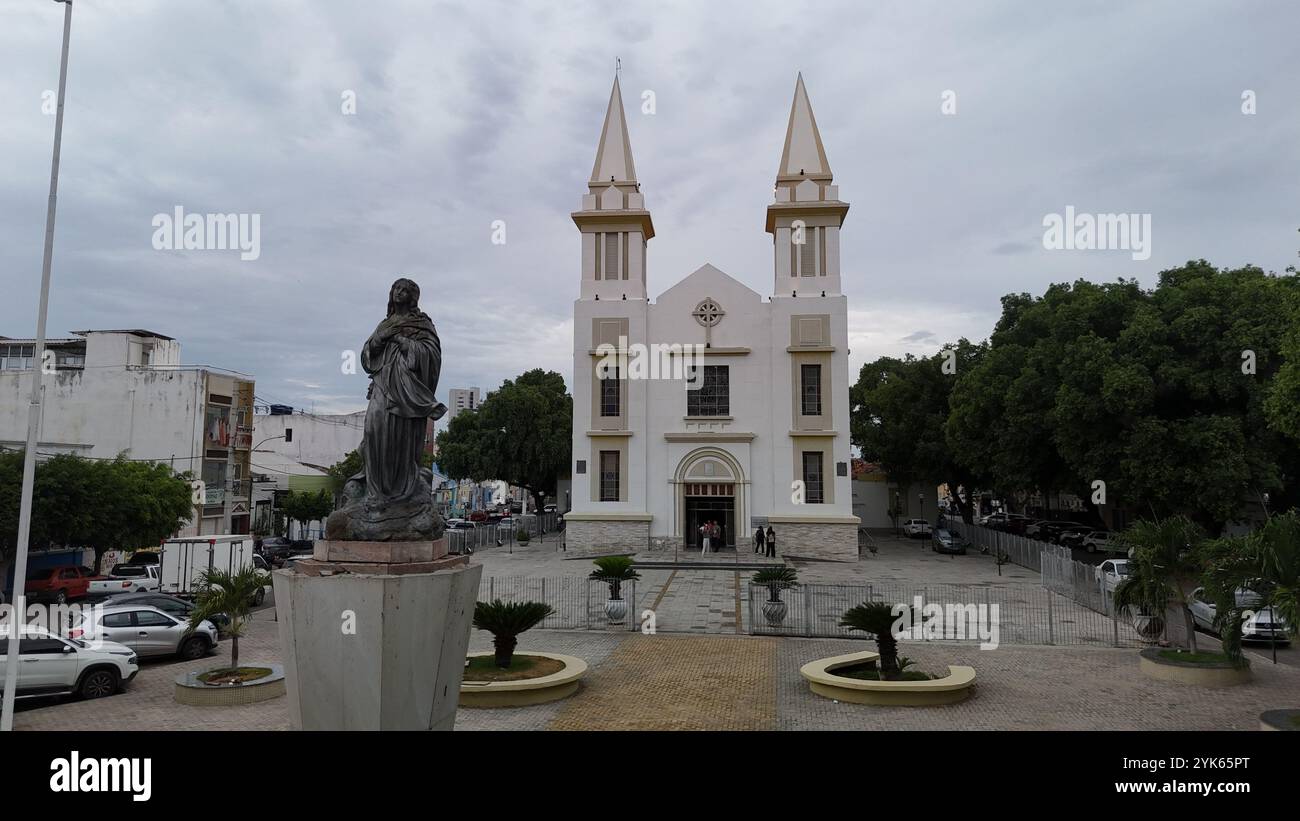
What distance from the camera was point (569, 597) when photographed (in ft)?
67.7

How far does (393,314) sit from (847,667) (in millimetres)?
9014

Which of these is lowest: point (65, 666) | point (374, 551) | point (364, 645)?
point (65, 666)

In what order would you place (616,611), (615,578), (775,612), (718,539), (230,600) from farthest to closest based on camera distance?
1. (718,539)
2. (615,578)
3. (616,611)
4. (775,612)
5. (230,600)

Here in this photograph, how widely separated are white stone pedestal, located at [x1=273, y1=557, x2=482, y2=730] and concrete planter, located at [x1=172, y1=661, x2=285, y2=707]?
5.39m

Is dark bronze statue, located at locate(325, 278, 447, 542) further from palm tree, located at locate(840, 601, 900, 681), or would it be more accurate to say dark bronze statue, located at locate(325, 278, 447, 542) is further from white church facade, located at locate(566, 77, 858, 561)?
white church facade, located at locate(566, 77, 858, 561)

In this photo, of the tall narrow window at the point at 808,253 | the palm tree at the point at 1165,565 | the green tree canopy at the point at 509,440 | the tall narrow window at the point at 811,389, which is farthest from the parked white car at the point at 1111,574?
the green tree canopy at the point at 509,440

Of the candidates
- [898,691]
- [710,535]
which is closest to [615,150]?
[710,535]

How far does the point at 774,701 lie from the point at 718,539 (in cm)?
2106

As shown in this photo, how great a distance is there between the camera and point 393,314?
761cm

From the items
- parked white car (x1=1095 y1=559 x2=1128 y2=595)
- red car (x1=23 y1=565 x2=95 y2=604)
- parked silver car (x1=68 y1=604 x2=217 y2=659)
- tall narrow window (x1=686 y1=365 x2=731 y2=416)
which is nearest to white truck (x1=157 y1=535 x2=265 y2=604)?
red car (x1=23 y1=565 x2=95 y2=604)

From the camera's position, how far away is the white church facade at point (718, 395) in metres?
32.0

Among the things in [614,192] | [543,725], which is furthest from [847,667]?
[614,192]

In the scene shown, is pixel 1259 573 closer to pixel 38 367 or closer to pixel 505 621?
pixel 505 621
